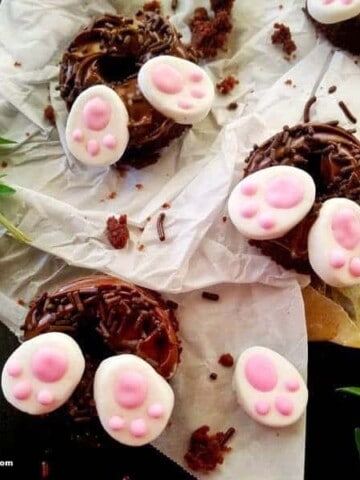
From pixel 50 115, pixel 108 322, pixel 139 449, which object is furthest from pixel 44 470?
pixel 50 115

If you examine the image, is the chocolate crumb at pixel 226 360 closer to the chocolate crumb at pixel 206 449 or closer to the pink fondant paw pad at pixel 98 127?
the chocolate crumb at pixel 206 449

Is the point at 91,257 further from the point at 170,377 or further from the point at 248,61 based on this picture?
the point at 248,61

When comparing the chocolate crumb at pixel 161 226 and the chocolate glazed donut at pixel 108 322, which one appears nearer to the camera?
the chocolate glazed donut at pixel 108 322

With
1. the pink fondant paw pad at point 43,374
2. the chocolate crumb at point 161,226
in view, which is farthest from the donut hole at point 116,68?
the pink fondant paw pad at point 43,374

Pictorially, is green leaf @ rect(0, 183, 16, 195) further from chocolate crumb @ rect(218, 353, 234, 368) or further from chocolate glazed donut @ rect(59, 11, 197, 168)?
chocolate crumb @ rect(218, 353, 234, 368)

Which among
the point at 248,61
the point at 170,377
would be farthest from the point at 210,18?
the point at 170,377

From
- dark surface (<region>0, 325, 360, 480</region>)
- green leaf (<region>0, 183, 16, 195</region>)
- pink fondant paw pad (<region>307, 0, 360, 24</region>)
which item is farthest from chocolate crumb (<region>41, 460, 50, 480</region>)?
pink fondant paw pad (<region>307, 0, 360, 24</region>)
